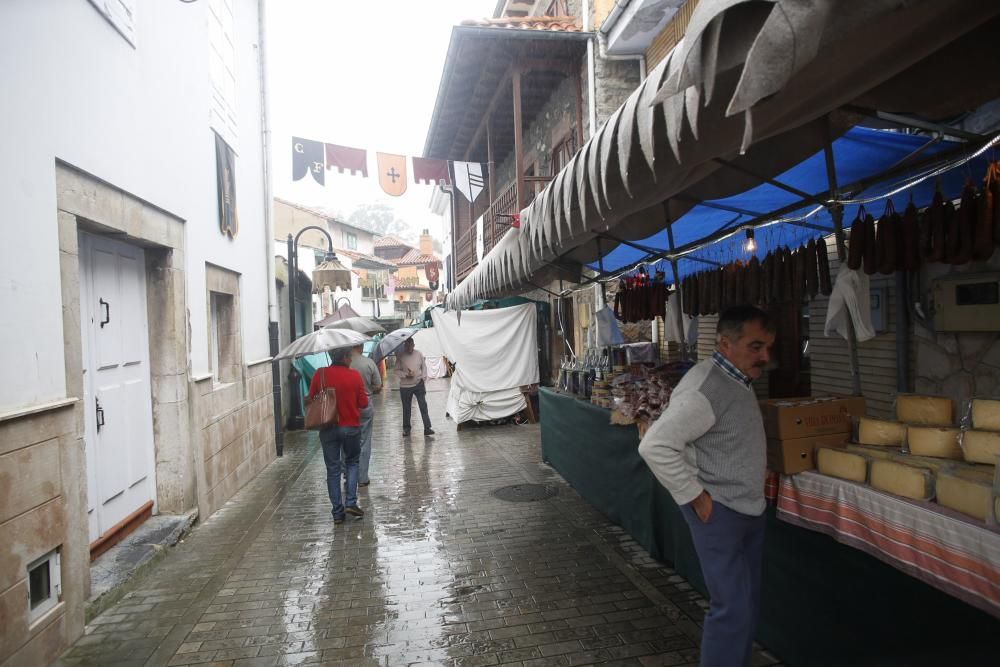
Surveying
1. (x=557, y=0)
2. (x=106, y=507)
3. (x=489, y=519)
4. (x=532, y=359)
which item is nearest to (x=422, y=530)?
(x=489, y=519)

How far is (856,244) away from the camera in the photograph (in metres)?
3.58

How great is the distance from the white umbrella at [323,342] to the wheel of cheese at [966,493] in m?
5.09

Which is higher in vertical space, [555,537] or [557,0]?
[557,0]

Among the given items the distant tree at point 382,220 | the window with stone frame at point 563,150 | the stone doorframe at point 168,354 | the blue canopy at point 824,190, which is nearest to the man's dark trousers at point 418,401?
the stone doorframe at point 168,354

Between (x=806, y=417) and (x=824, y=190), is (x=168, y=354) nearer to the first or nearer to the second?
(x=806, y=417)

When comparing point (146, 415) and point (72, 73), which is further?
point (146, 415)

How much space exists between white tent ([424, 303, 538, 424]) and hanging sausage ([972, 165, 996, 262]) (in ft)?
28.7

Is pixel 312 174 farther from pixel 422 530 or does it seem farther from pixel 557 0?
pixel 422 530

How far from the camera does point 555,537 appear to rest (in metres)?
5.39

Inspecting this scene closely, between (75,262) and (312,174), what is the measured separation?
967cm

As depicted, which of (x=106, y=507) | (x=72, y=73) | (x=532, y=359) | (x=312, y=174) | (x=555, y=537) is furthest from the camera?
(x=312, y=174)

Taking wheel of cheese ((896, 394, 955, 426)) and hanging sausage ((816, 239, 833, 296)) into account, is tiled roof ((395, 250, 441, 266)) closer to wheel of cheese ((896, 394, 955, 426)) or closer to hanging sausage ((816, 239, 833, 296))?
hanging sausage ((816, 239, 833, 296))

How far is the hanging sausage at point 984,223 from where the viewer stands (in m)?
2.89

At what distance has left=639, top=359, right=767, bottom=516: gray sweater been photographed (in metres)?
2.56
